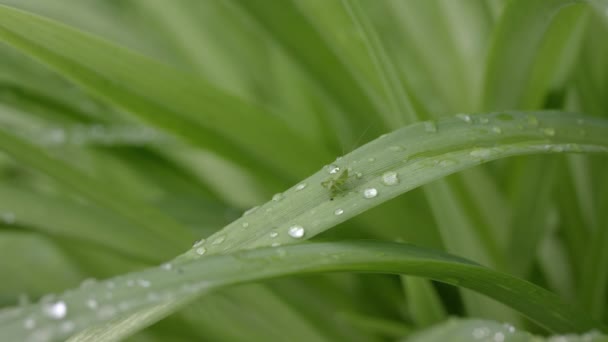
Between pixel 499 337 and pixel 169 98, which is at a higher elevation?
pixel 169 98

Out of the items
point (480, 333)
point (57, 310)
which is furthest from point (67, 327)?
point (480, 333)

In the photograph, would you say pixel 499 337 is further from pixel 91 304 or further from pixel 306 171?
pixel 306 171

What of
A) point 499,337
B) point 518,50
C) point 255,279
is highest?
point 518,50

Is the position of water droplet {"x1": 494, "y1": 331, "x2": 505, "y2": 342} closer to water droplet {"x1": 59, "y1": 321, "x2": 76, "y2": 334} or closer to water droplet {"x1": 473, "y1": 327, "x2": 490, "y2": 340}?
water droplet {"x1": 473, "y1": 327, "x2": 490, "y2": 340}

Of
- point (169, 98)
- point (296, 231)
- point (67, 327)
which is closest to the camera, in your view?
point (67, 327)

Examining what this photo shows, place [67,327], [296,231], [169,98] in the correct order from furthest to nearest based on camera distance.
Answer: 1. [169,98]
2. [296,231]
3. [67,327]

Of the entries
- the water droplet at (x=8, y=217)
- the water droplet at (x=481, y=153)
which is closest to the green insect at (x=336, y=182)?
the water droplet at (x=481, y=153)

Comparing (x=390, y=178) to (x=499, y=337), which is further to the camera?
(x=390, y=178)

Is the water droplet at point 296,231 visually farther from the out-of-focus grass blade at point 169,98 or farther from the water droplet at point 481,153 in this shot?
the out-of-focus grass blade at point 169,98
